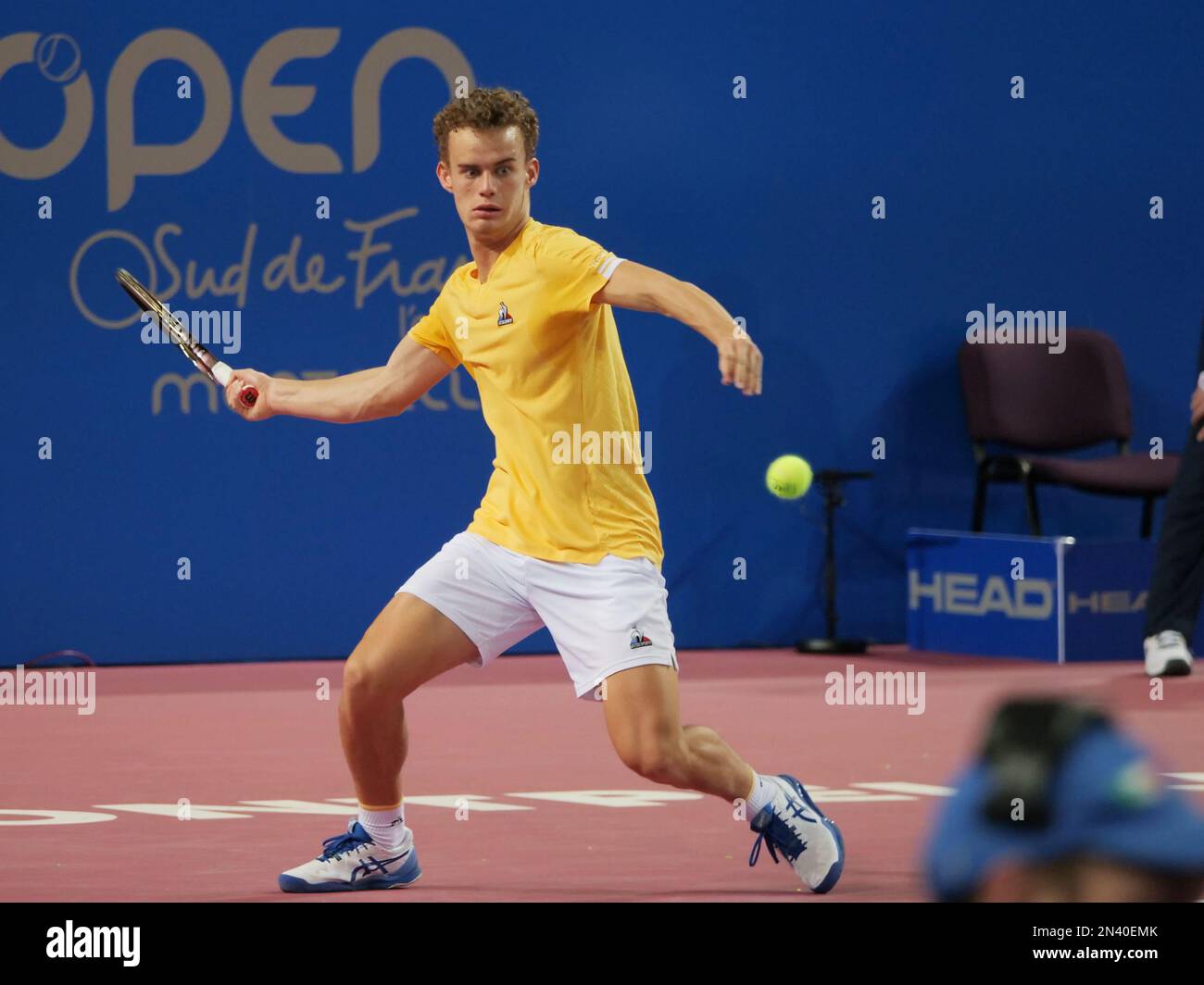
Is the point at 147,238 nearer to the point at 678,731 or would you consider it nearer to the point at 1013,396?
the point at 1013,396

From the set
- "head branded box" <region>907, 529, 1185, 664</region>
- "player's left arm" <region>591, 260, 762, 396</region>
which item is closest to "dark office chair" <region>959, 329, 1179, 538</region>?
"head branded box" <region>907, 529, 1185, 664</region>

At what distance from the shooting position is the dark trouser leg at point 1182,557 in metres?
7.79

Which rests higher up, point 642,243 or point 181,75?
point 181,75

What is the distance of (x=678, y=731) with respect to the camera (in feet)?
12.5

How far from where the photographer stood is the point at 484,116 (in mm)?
4027

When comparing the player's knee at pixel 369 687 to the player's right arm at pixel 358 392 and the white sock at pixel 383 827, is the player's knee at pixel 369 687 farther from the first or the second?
the player's right arm at pixel 358 392

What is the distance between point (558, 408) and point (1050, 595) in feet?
16.8

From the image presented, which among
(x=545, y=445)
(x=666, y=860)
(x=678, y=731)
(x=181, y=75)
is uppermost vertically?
(x=181, y=75)

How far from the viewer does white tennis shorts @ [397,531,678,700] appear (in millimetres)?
3855

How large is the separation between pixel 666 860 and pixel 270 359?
16.8ft

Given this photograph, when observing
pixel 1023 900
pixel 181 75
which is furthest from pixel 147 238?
pixel 1023 900

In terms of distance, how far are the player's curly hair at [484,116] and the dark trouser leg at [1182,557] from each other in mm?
4528

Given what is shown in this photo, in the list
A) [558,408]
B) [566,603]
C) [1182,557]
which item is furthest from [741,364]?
[1182,557]
